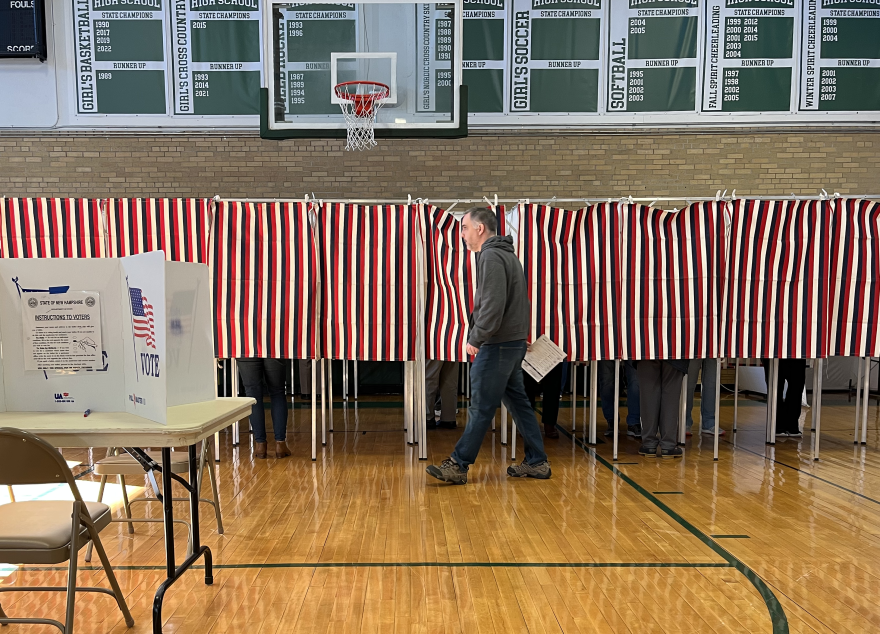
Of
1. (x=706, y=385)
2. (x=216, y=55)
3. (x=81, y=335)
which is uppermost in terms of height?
(x=216, y=55)

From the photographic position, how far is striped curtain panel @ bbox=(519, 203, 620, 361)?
190 inches

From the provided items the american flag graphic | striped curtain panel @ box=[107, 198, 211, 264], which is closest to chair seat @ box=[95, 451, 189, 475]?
the american flag graphic

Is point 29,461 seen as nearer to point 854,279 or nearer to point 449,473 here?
point 449,473

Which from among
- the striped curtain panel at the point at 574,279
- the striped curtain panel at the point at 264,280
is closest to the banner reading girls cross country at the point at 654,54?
the striped curtain panel at the point at 574,279

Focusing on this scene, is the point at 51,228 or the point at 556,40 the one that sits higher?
the point at 556,40

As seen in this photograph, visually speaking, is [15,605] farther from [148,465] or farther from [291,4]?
[291,4]

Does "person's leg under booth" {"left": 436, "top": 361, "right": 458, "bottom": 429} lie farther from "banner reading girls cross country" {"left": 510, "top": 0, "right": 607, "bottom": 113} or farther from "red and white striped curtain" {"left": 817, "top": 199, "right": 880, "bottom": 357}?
"banner reading girls cross country" {"left": 510, "top": 0, "right": 607, "bottom": 113}

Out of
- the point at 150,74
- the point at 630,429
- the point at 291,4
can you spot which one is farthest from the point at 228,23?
the point at 630,429

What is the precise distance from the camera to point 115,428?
2.09 metres

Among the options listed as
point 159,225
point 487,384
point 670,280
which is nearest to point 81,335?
point 487,384

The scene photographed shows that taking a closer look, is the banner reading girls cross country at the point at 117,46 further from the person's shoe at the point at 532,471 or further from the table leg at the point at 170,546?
the table leg at the point at 170,546

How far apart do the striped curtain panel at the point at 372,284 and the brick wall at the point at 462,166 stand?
3.49 m

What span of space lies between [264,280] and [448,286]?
1.45 metres

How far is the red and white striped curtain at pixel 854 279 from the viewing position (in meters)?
4.83
